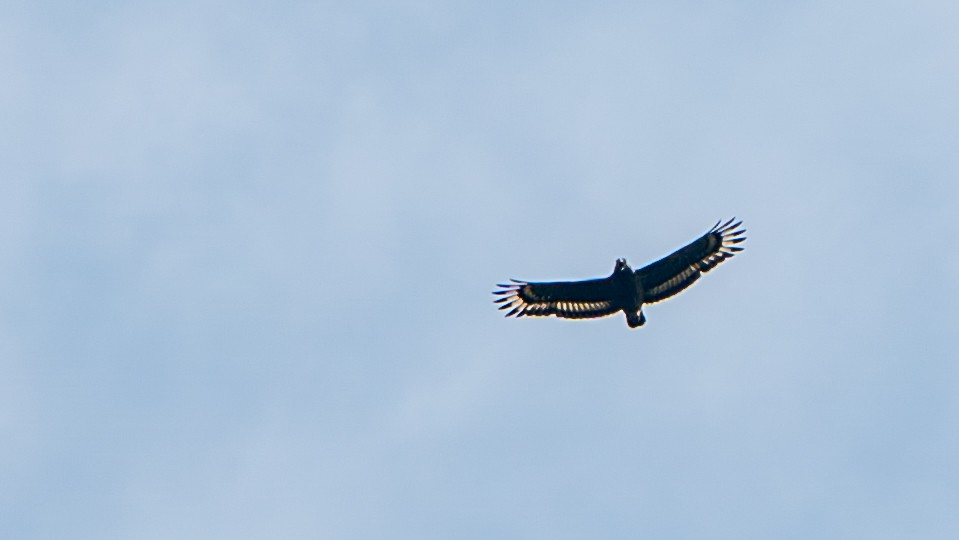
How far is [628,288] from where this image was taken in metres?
23.8

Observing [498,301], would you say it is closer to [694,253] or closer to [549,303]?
[549,303]

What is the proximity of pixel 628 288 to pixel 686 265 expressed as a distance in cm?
181

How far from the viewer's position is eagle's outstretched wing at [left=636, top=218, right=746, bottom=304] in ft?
79.1

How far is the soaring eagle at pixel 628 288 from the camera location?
23953mm

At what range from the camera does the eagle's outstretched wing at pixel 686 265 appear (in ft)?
79.1

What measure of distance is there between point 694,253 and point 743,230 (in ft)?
4.52

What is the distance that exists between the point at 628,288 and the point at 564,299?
1759 mm

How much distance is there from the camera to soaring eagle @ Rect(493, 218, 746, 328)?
23953 millimetres

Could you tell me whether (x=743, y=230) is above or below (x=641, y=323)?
Result: above

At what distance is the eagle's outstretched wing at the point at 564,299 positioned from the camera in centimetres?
2417

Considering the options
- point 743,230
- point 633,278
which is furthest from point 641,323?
point 743,230

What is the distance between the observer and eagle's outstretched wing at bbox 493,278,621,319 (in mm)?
24172

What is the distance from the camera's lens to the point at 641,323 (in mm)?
23922

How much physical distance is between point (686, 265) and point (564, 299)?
10.6ft
